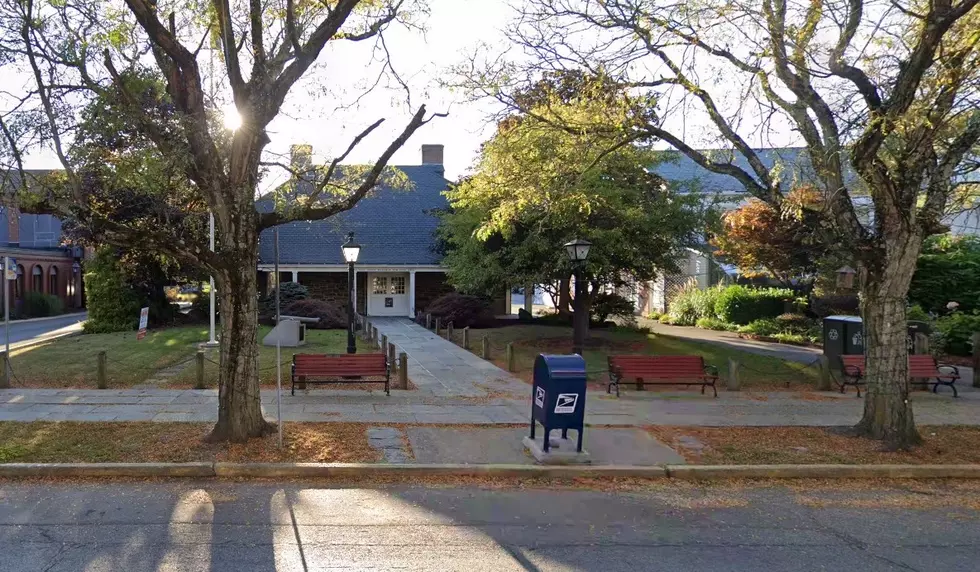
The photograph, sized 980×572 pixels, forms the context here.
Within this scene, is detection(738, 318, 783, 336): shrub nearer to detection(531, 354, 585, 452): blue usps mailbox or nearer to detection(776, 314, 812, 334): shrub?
detection(776, 314, 812, 334): shrub

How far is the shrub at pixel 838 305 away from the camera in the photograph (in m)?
23.0

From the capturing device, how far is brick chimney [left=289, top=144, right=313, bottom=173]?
1080cm

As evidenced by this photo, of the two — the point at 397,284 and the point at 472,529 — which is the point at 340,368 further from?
the point at 397,284

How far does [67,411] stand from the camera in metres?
10.1

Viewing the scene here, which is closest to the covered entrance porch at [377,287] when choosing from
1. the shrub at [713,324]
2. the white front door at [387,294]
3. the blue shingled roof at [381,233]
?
the white front door at [387,294]

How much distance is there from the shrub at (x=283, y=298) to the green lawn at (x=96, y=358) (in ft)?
10.5

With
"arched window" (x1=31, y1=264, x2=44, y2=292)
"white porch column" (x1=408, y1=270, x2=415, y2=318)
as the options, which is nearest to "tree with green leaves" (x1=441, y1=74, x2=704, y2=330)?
"white porch column" (x1=408, y1=270, x2=415, y2=318)

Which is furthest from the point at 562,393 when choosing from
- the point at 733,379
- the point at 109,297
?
the point at 109,297

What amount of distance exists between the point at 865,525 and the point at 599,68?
7.17 meters

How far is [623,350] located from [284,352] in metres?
9.39

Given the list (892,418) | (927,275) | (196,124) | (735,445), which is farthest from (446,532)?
(927,275)

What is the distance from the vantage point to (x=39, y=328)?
28.5m

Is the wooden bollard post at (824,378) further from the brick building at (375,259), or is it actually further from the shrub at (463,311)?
the brick building at (375,259)

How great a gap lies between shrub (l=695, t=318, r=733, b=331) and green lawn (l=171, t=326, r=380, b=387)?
14338 mm
